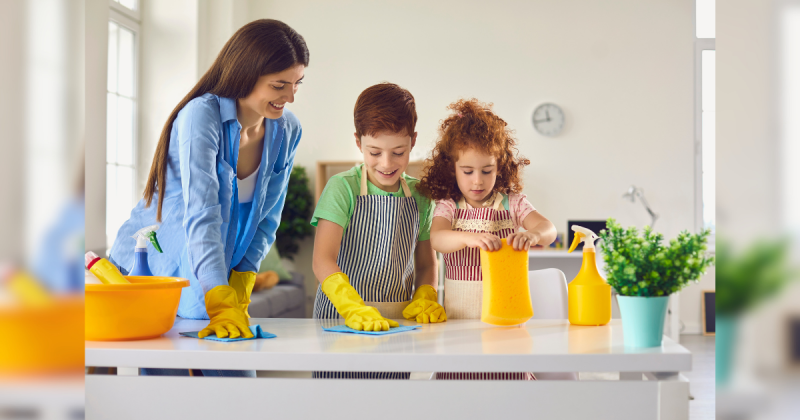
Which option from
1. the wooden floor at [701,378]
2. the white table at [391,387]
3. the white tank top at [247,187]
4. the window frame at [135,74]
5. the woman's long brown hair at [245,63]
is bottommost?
the wooden floor at [701,378]

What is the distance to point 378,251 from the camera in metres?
1.25

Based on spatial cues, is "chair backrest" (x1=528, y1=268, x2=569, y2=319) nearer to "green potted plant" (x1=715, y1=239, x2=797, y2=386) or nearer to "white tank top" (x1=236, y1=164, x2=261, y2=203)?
"white tank top" (x1=236, y1=164, x2=261, y2=203)

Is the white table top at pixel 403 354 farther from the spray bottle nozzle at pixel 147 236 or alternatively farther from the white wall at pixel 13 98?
the white wall at pixel 13 98

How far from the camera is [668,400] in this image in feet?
2.59

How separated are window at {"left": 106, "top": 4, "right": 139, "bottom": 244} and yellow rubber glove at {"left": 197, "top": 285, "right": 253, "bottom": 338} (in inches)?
124

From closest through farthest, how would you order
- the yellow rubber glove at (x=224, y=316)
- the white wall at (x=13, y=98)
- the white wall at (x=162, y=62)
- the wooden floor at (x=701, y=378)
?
the white wall at (x=13, y=98) → the yellow rubber glove at (x=224, y=316) → the wooden floor at (x=701, y=378) → the white wall at (x=162, y=62)

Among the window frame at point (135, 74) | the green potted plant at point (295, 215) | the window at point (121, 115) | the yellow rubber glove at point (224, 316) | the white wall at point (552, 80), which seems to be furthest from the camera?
the white wall at point (552, 80)

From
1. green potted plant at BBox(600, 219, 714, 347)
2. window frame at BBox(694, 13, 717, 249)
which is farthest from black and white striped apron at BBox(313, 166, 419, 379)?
window frame at BBox(694, 13, 717, 249)

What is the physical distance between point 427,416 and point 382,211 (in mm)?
522

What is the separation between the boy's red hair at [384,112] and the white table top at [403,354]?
433 mm

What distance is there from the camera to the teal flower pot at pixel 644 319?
84 cm

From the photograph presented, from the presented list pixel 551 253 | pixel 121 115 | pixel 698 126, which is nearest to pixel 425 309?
pixel 551 253

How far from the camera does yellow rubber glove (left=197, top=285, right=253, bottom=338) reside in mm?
923

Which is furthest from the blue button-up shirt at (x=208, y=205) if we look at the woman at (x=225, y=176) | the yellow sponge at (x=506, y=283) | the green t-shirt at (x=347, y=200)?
the yellow sponge at (x=506, y=283)
